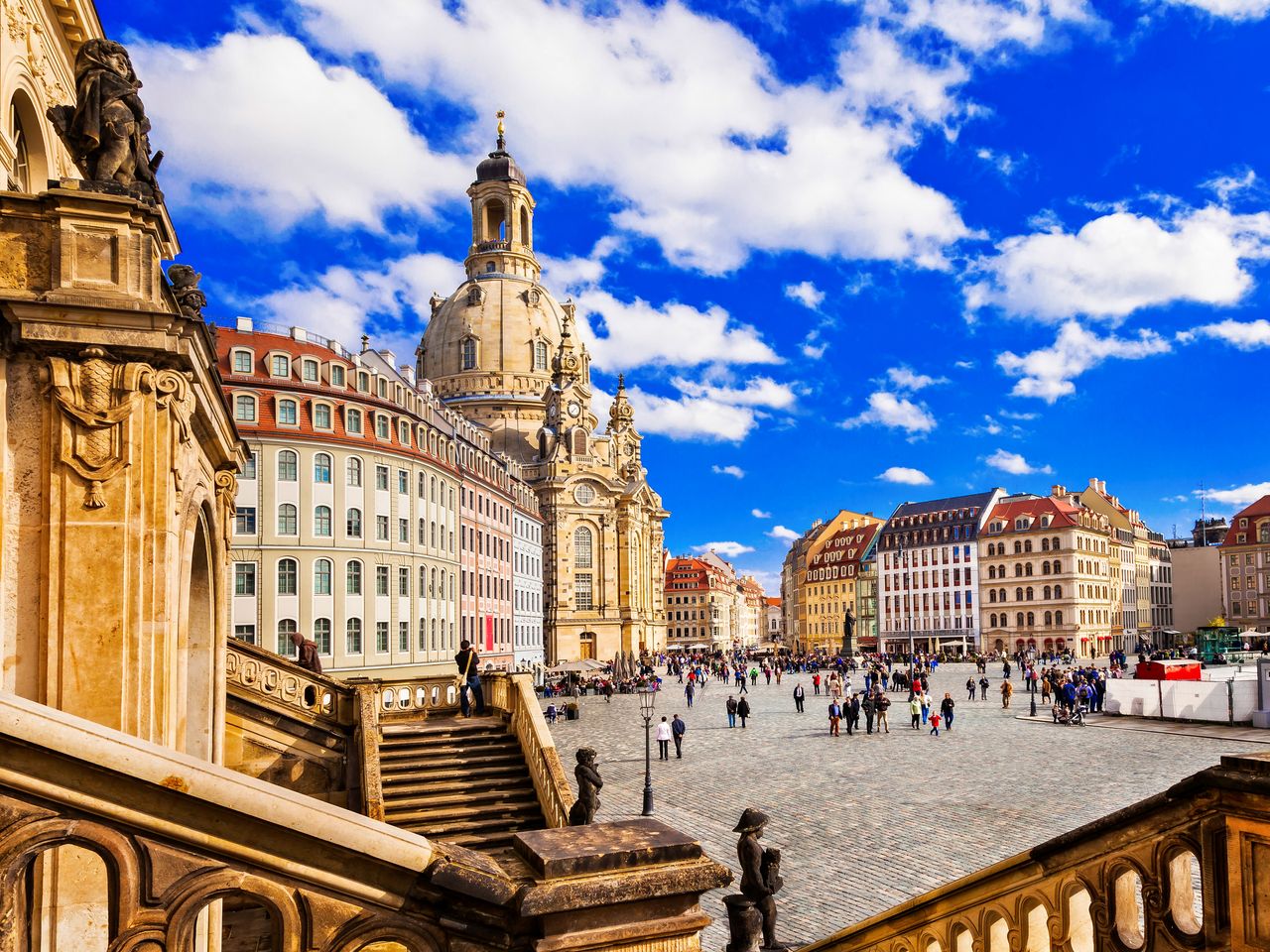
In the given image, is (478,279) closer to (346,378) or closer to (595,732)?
(346,378)

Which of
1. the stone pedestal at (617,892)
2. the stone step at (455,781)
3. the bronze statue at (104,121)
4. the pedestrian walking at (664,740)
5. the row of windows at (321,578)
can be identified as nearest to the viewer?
the stone pedestal at (617,892)

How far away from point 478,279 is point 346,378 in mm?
67351

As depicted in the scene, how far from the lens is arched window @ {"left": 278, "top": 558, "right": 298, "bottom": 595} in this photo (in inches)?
1698

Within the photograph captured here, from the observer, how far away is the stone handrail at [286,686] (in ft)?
49.6

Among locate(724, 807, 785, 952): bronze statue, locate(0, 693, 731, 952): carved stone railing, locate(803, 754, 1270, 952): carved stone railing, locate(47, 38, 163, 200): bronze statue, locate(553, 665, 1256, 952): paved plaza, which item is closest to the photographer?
locate(0, 693, 731, 952): carved stone railing

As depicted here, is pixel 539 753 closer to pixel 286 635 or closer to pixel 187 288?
pixel 187 288

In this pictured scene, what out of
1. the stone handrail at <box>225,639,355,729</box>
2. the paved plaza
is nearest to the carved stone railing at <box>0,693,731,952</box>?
the paved plaza

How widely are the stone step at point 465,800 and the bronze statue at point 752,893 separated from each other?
565cm

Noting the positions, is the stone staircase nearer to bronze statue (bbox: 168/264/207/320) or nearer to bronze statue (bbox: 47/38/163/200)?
bronze statue (bbox: 168/264/207/320)

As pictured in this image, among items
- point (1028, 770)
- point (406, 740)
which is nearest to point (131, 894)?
point (406, 740)

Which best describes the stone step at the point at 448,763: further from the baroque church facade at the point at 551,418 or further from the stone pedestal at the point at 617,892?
the baroque church facade at the point at 551,418

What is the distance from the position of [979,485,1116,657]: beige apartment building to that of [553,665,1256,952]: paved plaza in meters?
65.9

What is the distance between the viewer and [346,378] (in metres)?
46.3

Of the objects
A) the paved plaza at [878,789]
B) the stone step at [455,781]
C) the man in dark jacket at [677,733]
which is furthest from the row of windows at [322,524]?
the stone step at [455,781]
